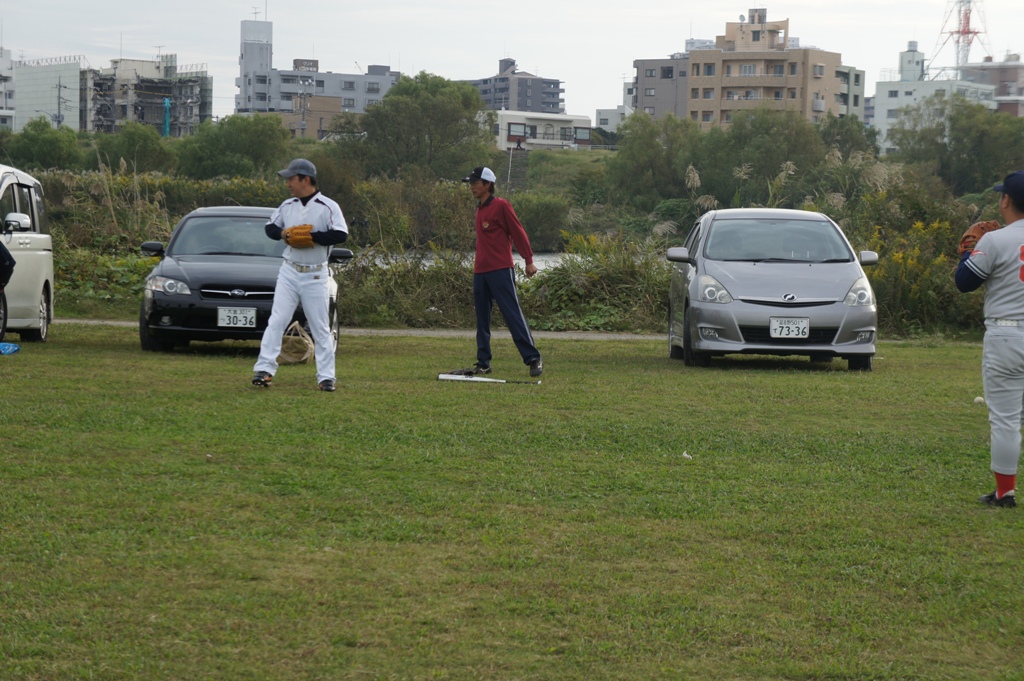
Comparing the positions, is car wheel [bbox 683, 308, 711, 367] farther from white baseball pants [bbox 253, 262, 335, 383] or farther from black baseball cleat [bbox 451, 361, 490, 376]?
white baseball pants [bbox 253, 262, 335, 383]

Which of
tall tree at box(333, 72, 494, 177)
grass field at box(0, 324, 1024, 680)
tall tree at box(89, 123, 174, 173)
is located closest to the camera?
grass field at box(0, 324, 1024, 680)

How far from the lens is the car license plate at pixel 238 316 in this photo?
13.3m

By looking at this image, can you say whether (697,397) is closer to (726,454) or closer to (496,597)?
(726,454)

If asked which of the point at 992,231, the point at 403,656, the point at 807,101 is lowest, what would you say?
the point at 403,656

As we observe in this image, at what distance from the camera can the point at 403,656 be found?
4.11 m

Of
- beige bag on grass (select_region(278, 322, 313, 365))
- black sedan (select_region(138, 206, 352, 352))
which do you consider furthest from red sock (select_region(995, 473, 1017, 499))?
black sedan (select_region(138, 206, 352, 352))

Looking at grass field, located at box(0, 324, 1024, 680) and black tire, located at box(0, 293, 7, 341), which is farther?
black tire, located at box(0, 293, 7, 341)

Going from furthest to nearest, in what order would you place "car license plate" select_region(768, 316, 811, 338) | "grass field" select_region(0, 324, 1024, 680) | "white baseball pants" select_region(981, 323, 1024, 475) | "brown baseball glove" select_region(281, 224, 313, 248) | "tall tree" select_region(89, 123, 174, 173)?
"tall tree" select_region(89, 123, 174, 173) < "car license plate" select_region(768, 316, 811, 338) < "brown baseball glove" select_region(281, 224, 313, 248) < "white baseball pants" select_region(981, 323, 1024, 475) < "grass field" select_region(0, 324, 1024, 680)

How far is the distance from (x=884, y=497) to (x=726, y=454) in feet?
4.47

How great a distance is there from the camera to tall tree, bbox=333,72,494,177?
260 ft

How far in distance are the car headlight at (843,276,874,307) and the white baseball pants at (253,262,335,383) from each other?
5538 mm

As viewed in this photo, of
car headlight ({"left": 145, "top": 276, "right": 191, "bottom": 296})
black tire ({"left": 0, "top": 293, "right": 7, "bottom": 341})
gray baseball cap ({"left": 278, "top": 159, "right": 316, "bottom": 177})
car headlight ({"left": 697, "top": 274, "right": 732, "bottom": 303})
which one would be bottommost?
black tire ({"left": 0, "top": 293, "right": 7, "bottom": 341})

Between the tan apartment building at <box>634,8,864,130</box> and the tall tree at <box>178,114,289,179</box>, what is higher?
the tan apartment building at <box>634,8,864,130</box>

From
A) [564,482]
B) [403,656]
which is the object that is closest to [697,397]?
[564,482]
